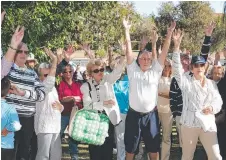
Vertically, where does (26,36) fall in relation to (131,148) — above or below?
above

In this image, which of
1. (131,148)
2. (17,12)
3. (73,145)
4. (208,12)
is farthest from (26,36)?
(208,12)

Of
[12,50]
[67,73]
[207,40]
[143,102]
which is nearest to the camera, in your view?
[12,50]

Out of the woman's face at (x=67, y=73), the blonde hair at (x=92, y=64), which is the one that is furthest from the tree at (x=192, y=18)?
the blonde hair at (x=92, y=64)

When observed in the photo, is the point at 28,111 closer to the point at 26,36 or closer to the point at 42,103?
the point at 42,103

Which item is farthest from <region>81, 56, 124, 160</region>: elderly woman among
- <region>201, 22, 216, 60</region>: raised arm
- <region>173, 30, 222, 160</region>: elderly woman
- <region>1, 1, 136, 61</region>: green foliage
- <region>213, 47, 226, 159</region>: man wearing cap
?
<region>1, 1, 136, 61</region>: green foliage

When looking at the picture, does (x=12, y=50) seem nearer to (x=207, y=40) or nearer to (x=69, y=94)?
(x=69, y=94)

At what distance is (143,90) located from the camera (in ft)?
20.9

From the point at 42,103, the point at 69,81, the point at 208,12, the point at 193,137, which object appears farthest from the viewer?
the point at 208,12

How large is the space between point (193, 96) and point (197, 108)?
6.6 inches

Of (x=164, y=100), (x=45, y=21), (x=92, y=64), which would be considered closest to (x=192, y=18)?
(x=45, y=21)

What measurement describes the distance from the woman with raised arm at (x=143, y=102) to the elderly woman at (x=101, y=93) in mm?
381

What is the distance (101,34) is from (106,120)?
15397mm

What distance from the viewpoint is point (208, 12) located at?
133 feet

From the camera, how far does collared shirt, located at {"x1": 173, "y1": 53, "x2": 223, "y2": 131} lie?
616 centimetres
